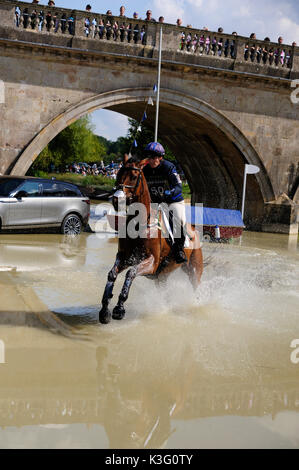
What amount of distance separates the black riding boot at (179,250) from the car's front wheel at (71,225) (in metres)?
8.37

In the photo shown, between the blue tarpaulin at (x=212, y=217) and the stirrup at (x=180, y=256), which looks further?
the blue tarpaulin at (x=212, y=217)

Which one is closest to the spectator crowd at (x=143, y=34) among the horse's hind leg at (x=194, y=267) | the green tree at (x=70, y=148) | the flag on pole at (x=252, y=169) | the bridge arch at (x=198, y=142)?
the bridge arch at (x=198, y=142)

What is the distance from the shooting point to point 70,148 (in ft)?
149

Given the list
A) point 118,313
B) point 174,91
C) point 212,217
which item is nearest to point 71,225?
point 212,217

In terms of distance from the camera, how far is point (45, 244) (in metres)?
12.9

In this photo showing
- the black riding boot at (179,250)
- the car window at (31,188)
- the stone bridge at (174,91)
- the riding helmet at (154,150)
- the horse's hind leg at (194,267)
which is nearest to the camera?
the riding helmet at (154,150)

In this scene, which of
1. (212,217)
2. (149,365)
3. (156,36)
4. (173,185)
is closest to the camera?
(149,365)

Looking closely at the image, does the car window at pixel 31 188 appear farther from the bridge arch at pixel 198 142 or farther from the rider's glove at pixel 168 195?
the rider's glove at pixel 168 195

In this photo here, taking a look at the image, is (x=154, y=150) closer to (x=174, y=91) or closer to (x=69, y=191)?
(x=69, y=191)

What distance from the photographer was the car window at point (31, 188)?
44.5 feet

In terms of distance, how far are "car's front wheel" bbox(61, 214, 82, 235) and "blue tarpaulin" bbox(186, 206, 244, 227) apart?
338cm

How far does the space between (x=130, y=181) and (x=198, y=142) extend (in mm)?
17362

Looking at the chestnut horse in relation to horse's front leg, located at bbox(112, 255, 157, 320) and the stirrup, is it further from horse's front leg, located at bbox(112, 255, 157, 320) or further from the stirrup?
the stirrup

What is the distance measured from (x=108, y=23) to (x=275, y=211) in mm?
10037
